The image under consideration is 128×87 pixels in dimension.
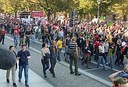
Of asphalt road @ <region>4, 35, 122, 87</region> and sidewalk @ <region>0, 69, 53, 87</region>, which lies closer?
sidewalk @ <region>0, 69, 53, 87</region>

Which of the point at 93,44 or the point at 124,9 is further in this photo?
the point at 124,9

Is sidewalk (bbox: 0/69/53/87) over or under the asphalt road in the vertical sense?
over

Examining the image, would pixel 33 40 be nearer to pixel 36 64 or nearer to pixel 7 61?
pixel 36 64

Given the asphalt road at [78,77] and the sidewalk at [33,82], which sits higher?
the sidewalk at [33,82]

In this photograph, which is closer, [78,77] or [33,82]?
[33,82]

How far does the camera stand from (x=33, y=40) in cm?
2892

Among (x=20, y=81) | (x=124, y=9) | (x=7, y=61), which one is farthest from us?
(x=124, y=9)

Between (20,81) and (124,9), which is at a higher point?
(124,9)

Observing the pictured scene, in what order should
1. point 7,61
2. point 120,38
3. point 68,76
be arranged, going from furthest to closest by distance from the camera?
point 120,38 < point 68,76 < point 7,61

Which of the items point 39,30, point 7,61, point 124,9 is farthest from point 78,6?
point 7,61

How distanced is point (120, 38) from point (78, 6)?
24940 millimetres

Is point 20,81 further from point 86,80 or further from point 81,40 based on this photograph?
point 81,40

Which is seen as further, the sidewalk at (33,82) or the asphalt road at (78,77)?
the asphalt road at (78,77)

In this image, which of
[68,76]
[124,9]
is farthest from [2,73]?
[124,9]
